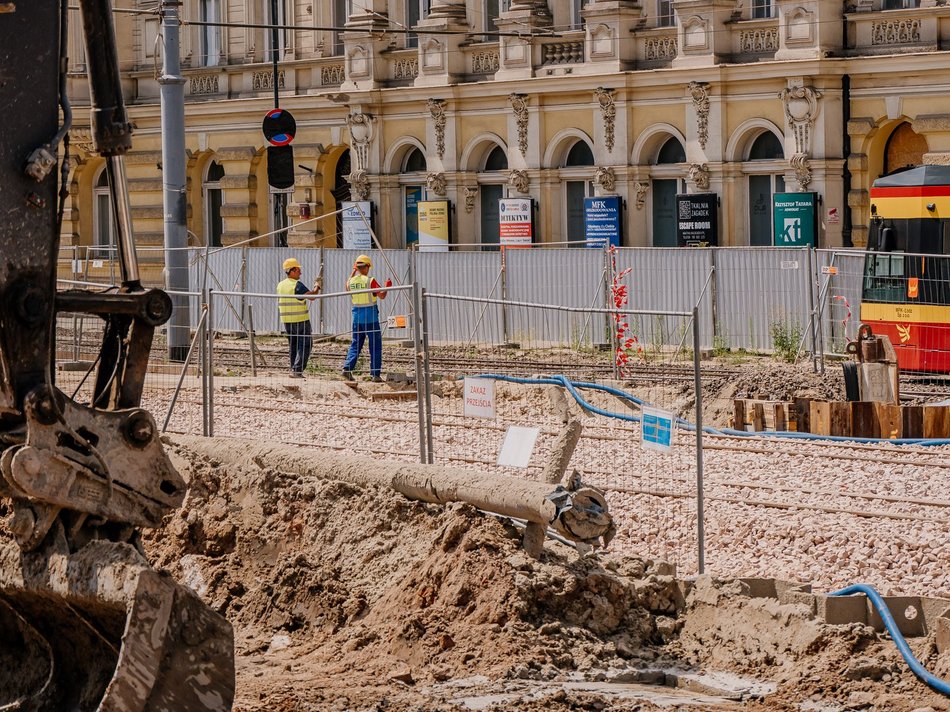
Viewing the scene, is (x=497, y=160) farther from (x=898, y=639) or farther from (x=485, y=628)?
(x=898, y=639)

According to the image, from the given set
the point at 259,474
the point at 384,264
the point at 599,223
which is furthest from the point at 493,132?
the point at 259,474

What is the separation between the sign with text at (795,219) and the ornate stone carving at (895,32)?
2814mm

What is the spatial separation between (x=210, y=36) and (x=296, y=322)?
2135 centimetres

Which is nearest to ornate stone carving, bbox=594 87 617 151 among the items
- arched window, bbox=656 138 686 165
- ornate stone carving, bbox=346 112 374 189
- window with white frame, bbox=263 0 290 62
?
arched window, bbox=656 138 686 165

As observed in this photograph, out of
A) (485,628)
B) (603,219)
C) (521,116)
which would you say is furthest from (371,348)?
(521,116)

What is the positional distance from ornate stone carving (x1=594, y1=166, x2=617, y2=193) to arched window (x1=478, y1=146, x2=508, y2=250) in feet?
10.0

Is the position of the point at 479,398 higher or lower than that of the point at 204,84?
lower

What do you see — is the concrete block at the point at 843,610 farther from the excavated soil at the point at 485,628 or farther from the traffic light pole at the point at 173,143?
the traffic light pole at the point at 173,143

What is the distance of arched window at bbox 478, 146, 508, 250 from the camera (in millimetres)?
36906

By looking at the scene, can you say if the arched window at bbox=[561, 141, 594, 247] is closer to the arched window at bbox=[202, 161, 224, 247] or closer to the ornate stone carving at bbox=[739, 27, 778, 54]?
the ornate stone carving at bbox=[739, 27, 778, 54]

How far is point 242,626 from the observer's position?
37.0ft

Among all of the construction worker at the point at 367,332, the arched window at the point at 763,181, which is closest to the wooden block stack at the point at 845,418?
the construction worker at the point at 367,332

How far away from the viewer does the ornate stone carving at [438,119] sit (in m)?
37.2

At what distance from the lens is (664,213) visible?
3381 centimetres
